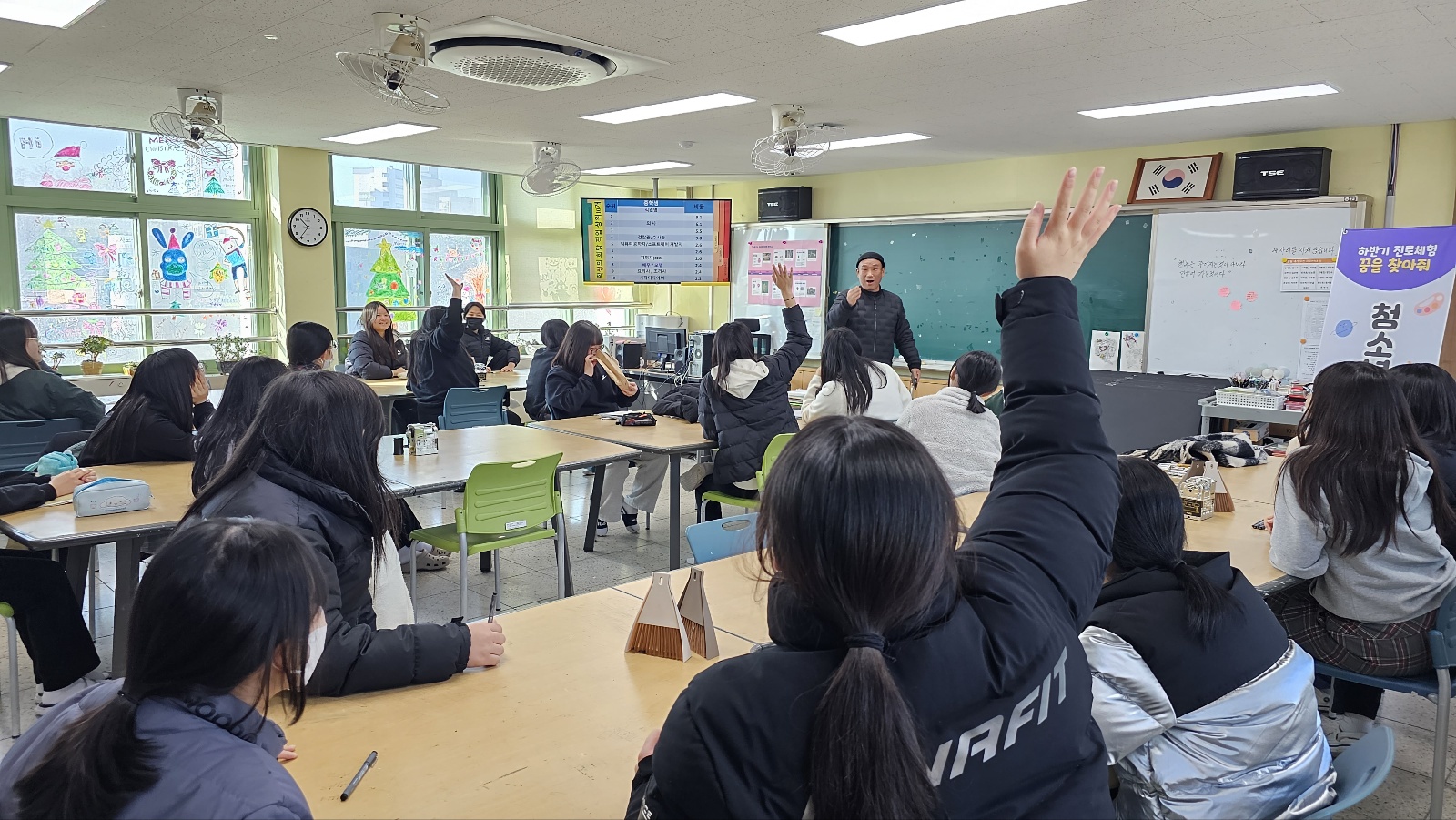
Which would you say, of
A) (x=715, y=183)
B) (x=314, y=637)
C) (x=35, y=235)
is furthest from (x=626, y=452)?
(x=715, y=183)

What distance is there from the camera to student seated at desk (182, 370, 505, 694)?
174cm

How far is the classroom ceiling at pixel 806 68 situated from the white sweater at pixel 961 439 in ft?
5.25

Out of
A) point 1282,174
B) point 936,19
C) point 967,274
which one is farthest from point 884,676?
point 967,274

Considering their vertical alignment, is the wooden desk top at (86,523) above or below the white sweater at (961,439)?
below

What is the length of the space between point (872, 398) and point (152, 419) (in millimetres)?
3288

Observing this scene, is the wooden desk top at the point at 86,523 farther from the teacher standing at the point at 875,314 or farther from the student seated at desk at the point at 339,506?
the teacher standing at the point at 875,314

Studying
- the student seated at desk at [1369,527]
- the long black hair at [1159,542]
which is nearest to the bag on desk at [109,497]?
the long black hair at [1159,542]

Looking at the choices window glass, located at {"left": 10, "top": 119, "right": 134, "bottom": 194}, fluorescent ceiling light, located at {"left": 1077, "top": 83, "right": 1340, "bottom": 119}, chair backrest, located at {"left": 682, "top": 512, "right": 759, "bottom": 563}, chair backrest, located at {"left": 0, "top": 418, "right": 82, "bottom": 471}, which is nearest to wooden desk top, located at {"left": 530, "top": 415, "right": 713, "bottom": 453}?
chair backrest, located at {"left": 682, "top": 512, "right": 759, "bottom": 563}

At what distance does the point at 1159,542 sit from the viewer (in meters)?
1.77

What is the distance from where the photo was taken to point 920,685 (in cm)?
87

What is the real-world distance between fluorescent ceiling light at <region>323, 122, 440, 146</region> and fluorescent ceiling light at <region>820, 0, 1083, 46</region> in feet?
12.5

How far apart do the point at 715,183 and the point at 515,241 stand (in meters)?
2.36

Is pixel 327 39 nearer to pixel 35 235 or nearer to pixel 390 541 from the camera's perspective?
pixel 390 541

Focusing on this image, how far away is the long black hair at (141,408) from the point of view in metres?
3.62
